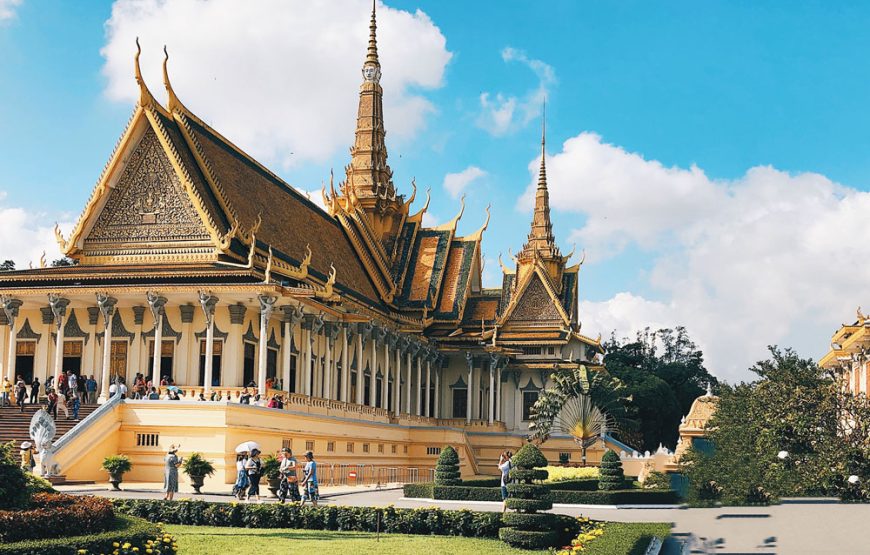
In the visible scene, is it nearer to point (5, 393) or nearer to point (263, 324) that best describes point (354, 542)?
point (263, 324)

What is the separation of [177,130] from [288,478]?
55.8ft

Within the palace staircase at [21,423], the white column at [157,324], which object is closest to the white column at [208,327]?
the white column at [157,324]

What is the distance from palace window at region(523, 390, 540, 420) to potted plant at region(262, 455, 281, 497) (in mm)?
29782

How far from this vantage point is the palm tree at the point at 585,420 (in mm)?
47719

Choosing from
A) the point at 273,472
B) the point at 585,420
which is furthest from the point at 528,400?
the point at 273,472

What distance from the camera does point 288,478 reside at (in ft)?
72.3

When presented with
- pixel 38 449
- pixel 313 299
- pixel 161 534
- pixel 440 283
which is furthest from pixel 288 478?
pixel 440 283

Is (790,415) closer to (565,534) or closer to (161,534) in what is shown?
(565,534)

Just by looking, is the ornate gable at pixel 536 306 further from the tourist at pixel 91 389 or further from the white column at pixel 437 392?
the tourist at pixel 91 389

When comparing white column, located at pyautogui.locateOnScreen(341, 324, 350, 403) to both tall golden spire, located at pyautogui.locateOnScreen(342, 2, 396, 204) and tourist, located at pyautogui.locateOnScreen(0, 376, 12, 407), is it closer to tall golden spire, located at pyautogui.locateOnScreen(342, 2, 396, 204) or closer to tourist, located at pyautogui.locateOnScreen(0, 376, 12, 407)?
tourist, located at pyautogui.locateOnScreen(0, 376, 12, 407)

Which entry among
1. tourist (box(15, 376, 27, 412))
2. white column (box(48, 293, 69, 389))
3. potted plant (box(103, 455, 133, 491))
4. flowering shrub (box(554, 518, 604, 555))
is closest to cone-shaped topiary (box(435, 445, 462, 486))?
potted plant (box(103, 455, 133, 491))

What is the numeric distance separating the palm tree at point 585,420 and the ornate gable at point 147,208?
20.3 metres

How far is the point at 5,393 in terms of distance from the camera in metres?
30.9

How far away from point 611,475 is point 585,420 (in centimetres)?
1975
